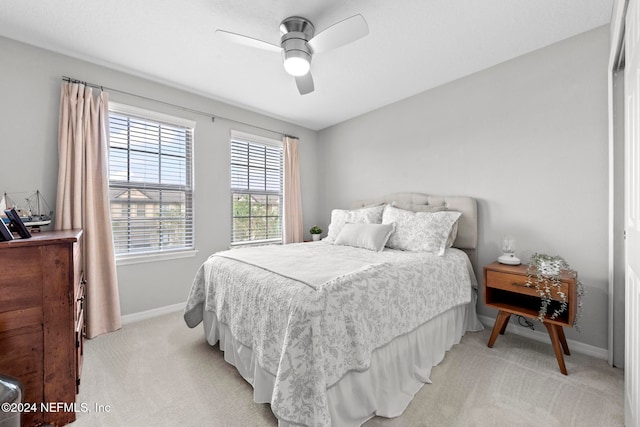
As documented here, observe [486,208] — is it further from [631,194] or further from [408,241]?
[631,194]

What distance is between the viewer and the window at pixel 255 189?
148 inches

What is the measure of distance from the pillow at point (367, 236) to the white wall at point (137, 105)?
5.52ft

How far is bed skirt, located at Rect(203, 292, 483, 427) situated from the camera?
54.3 inches

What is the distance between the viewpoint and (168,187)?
312cm

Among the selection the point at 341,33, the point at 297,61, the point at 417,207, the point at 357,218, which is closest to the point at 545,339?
the point at 417,207

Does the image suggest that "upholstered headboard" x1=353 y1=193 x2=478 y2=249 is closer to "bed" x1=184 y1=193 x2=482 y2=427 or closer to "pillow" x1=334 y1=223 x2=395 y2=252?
"bed" x1=184 y1=193 x2=482 y2=427

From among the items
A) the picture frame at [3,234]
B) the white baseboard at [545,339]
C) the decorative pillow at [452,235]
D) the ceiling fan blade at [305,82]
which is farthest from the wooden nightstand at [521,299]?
the picture frame at [3,234]

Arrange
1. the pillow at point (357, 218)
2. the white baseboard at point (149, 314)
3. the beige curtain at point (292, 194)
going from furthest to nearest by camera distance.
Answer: the beige curtain at point (292, 194) < the pillow at point (357, 218) < the white baseboard at point (149, 314)

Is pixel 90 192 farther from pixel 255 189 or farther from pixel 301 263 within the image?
pixel 301 263

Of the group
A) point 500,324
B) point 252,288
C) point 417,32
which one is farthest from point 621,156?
point 252,288

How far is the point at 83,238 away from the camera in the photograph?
248 cm

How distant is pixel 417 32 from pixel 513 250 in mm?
2099

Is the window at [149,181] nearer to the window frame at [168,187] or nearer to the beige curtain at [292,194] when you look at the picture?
the window frame at [168,187]

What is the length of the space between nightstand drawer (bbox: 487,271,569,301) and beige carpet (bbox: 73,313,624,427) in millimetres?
534
